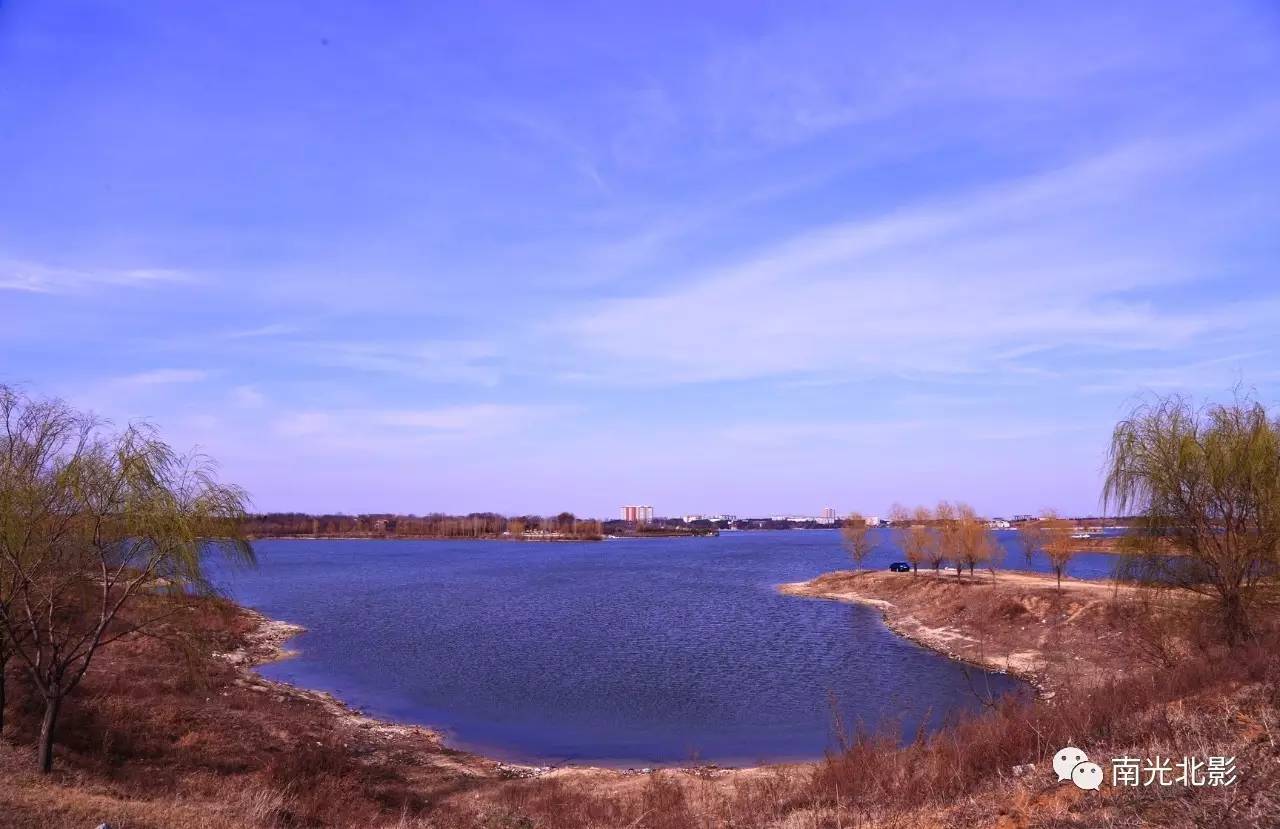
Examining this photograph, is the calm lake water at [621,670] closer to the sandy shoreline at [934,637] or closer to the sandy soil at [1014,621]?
the sandy shoreline at [934,637]

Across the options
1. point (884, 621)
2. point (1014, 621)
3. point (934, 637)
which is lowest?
point (884, 621)

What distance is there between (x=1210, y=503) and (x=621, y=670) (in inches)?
914

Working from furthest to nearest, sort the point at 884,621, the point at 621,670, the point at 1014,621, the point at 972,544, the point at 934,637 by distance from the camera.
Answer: the point at 972,544 < the point at 884,621 < the point at 934,637 < the point at 1014,621 < the point at 621,670

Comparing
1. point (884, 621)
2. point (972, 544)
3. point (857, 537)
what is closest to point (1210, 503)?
point (884, 621)

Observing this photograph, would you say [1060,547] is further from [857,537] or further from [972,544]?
[857,537]

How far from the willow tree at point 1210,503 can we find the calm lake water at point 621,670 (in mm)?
6073

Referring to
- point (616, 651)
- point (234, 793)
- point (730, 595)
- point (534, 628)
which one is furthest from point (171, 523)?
point (730, 595)

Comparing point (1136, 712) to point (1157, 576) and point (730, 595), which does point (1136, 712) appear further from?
point (730, 595)

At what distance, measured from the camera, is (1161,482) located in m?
20.4

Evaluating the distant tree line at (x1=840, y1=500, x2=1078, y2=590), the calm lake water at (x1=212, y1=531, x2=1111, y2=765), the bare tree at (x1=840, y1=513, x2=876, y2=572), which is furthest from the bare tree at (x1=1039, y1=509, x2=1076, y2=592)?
the bare tree at (x1=840, y1=513, x2=876, y2=572)

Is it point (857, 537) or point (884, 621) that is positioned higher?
point (857, 537)

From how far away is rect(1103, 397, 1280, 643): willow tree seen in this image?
19000 millimetres

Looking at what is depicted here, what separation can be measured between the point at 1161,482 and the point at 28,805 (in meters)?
23.6

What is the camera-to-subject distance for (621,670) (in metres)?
35.4
